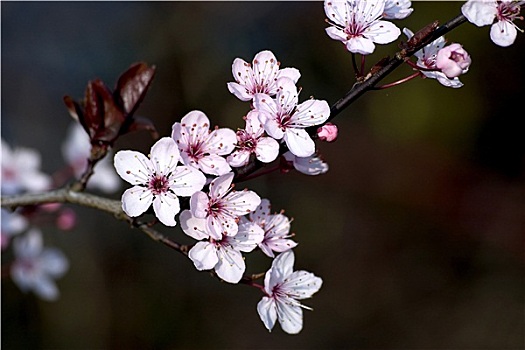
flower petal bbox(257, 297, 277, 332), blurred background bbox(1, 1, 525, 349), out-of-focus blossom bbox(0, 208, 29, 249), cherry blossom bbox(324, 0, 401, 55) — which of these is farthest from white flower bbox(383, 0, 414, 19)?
blurred background bbox(1, 1, 525, 349)

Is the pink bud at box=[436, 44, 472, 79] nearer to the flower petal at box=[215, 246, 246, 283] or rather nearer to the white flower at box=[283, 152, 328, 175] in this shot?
the white flower at box=[283, 152, 328, 175]

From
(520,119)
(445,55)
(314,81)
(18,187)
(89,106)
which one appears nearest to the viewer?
(445,55)

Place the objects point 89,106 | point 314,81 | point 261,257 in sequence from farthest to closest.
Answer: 1. point 314,81
2. point 261,257
3. point 89,106

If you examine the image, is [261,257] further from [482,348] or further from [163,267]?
[482,348]

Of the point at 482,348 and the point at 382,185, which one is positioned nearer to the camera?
the point at 482,348

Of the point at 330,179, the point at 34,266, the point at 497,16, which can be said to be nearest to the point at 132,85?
the point at 497,16

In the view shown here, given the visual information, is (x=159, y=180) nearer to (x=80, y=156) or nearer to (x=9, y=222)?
(x=9, y=222)

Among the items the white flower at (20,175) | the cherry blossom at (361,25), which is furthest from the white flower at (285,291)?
the white flower at (20,175)

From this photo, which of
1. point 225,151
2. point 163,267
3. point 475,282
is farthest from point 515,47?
point 225,151
